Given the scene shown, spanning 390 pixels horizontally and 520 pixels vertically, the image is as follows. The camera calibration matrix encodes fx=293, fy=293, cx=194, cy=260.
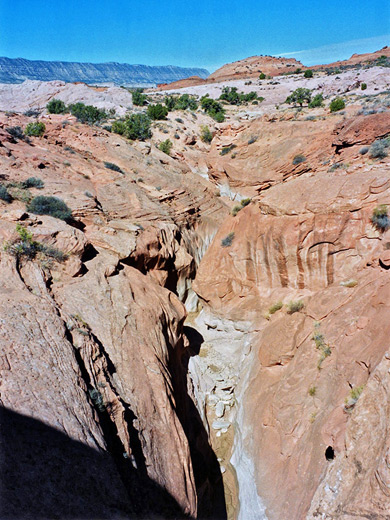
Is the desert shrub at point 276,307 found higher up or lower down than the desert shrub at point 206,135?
lower down

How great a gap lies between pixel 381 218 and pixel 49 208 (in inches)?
533

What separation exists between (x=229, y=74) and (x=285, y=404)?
347ft

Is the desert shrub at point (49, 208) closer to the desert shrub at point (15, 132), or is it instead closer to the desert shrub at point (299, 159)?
the desert shrub at point (15, 132)

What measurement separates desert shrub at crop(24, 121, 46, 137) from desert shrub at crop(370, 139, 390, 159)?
72.6 feet

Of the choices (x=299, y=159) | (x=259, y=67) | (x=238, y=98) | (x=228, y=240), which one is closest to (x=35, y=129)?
(x=228, y=240)

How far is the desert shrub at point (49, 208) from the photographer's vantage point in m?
12.2

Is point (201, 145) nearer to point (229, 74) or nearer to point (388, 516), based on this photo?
point (388, 516)

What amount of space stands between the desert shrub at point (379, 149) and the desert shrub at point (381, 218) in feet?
14.7

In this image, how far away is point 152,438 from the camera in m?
6.49

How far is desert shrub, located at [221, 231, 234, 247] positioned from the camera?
1638 cm

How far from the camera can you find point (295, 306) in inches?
496

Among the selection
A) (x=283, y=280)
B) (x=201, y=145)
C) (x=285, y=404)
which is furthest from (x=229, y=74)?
(x=285, y=404)

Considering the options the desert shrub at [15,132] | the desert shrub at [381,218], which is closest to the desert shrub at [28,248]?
the desert shrub at [381,218]

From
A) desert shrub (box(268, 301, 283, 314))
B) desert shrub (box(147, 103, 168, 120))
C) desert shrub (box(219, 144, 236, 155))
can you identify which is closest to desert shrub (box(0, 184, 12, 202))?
desert shrub (box(268, 301, 283, 314))
